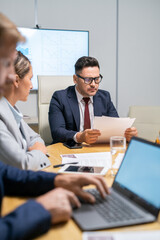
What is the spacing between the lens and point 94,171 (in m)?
1.27

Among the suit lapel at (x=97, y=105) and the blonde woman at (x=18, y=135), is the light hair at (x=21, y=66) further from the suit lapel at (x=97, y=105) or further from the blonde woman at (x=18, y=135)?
the suit lapel at (x=97, y=105)

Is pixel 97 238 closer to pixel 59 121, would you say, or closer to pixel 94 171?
pixel 94 171

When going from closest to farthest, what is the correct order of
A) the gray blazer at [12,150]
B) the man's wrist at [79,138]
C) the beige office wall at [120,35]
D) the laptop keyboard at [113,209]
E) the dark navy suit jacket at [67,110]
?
1. the laptop keyboard at [113,209]
2. the gray blazer at [12,150]
3. the man's wrist at [79,138]
4. the dark navy suit jacket at [67,110]
5. the beige office wall at [120,35]

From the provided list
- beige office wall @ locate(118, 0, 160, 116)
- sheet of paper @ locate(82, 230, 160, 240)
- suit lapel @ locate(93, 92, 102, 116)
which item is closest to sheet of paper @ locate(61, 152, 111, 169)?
sheet of paper @ locate(82, 230, 160, 240)

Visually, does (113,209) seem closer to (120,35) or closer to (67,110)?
(67,110)

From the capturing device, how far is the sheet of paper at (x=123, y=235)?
2.22ft

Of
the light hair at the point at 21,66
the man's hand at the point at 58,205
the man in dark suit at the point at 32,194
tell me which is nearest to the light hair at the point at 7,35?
the man in dark suit at the point at 32,194

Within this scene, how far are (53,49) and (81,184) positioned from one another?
3.00 meters

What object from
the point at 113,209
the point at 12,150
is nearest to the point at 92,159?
the point at 12,150

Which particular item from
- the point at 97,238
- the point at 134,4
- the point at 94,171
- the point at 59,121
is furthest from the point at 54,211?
the point at 134,4

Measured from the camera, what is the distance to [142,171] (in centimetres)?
88

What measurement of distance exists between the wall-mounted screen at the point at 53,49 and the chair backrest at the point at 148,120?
1.44 m

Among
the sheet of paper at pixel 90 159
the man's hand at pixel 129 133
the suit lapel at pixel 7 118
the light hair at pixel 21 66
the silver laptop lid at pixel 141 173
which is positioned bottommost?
the sheet of paper at pixel 90 159

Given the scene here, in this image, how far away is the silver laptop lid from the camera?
0.81m
